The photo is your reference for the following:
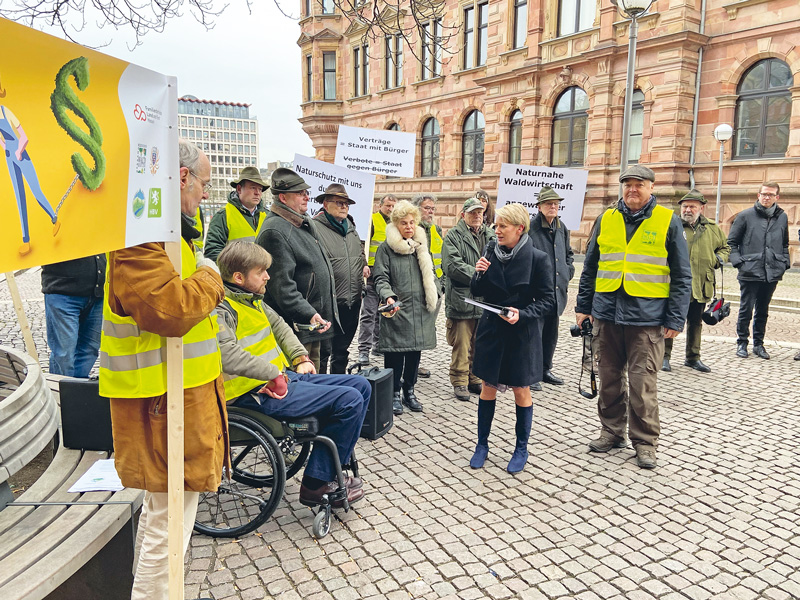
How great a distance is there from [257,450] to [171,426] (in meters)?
2.09

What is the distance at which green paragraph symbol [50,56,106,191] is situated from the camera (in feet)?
5.70

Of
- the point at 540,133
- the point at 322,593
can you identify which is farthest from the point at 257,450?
the point at 540,133

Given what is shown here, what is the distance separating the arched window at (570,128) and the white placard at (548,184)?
1487cm

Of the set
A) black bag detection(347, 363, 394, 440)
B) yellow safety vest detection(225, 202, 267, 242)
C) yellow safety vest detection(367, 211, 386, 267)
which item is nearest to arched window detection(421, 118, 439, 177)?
yellow safety vest detection(367, 211, 386, 267)

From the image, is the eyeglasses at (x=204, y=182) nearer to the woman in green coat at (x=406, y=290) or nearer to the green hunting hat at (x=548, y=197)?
the woman in green coat at (x=406, y=290)

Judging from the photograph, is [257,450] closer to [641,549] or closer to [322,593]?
[322,593]

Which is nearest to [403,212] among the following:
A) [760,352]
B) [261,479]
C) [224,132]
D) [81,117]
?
[261,479]

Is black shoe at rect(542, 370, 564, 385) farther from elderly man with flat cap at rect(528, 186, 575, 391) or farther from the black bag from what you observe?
the black bag

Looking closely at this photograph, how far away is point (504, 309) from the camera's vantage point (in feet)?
14.2

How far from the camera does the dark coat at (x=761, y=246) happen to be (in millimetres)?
7949

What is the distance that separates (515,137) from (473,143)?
2.96 meters

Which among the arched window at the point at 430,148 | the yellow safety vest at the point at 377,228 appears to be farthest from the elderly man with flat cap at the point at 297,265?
the arched window at the point at 430,148

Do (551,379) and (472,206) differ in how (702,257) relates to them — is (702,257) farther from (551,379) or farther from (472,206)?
(472,206)

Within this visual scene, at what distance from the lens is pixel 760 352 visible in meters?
8.04
